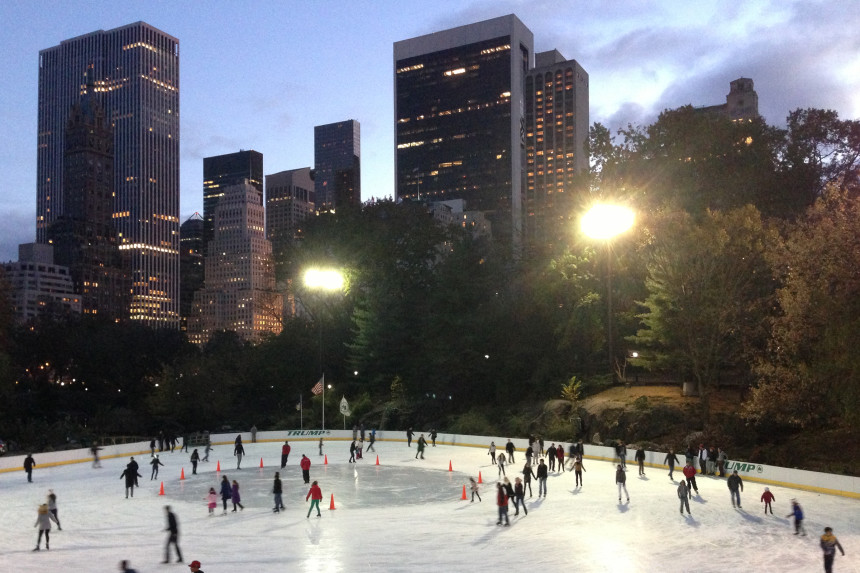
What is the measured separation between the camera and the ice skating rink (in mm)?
17906

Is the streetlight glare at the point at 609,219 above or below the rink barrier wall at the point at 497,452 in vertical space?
above

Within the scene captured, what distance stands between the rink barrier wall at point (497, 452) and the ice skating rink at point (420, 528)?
3.03ft

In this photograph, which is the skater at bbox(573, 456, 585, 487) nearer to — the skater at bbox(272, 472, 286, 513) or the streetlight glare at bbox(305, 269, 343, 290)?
the skater at bbox(272, 472, 286, 513)

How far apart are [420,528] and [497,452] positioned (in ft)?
71.4

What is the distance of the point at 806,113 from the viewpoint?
5962 centimetres

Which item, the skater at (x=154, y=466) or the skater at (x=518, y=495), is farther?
the skater at (x=154, y=466)

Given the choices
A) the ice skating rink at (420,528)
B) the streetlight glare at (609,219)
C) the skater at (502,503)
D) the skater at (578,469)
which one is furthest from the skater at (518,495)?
the streetlight glare at (609,219)

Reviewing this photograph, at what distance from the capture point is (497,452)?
43.2m

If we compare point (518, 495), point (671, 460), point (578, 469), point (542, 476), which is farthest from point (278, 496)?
point (671, 460)

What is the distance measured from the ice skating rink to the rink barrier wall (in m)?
0.92

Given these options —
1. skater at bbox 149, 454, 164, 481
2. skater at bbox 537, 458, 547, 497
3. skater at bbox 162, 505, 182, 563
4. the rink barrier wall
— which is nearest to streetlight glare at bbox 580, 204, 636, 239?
the rink barrier wall

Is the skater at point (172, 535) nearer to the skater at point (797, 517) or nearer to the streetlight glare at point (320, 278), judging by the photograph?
the skater at point (797, 517)

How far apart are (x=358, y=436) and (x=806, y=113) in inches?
1683

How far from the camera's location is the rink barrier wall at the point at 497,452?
28828 millimetres
